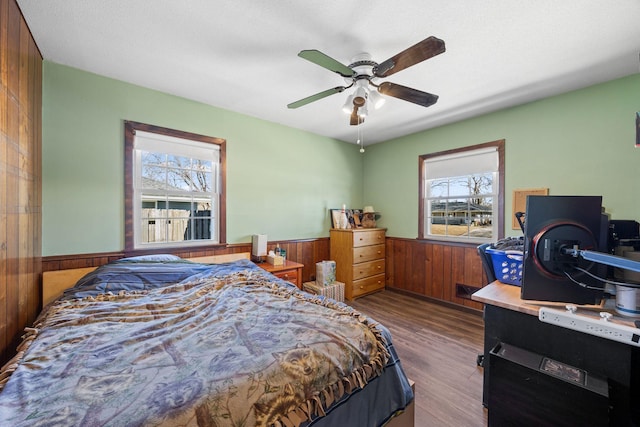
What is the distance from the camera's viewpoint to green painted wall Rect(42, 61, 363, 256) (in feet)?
7.18

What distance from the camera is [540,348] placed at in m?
1.45

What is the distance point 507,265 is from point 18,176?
341cm

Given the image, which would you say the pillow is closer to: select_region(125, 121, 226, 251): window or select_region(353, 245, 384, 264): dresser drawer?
select_region(125, 121, 226, 251): window

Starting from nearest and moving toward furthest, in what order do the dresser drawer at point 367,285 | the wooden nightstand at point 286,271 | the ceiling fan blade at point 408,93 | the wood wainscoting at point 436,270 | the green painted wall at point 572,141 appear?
the ceiling fan blade at point 408,93 < the green painted wall at point 572,141 < the wooden nightstand at point 286,271 < the wood wainscoting at point 436,270 < the dresser drawer at point 367,285

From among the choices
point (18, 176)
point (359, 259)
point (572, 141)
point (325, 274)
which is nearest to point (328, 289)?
point (325, 274)

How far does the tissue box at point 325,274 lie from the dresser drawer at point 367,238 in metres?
0.52

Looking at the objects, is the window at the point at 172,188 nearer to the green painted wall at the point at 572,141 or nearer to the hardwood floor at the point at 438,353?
the hardwood floor at the point at 438,353

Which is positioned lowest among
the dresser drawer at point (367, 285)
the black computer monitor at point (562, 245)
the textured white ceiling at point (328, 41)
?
the dresser drawer at point (367, 285)

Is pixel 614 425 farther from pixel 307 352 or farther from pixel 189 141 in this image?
pixel 189 141

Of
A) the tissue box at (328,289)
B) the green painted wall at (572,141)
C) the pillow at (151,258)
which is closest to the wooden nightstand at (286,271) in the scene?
the tissue box at (328,289)

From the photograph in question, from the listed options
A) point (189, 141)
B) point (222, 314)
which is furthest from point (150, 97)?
point (222, 314)

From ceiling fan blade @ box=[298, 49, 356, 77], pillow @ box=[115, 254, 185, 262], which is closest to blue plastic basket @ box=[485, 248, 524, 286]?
ceiling fan blade @ box=[298, 49, 356, 77]

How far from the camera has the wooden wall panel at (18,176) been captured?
4.68ft

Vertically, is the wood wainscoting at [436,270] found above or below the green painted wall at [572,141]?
below
